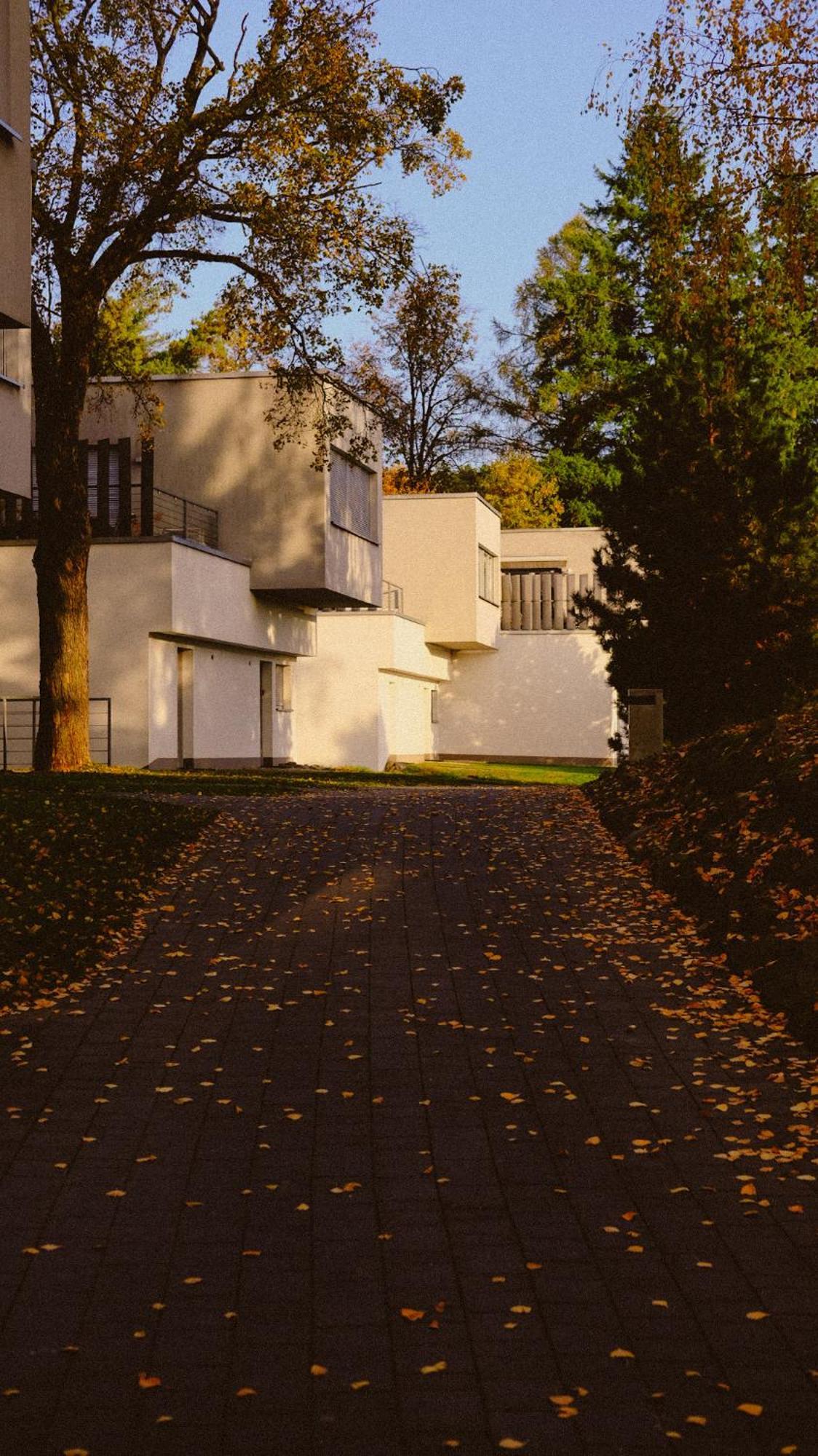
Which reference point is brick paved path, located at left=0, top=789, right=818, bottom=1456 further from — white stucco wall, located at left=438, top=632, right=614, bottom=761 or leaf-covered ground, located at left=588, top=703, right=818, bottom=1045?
white stucco wall, located at left=438, top=632, right=614, bottom=761

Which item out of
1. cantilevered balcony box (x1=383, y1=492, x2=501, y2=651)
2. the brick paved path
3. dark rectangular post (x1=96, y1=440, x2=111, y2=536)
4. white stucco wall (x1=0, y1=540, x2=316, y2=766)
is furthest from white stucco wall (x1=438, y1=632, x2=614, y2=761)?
the brick paved path

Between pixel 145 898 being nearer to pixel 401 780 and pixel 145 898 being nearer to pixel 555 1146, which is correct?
pixel 555 1146

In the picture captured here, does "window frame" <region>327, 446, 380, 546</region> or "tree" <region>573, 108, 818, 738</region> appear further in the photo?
"window frame" <region>327, 446, 380, 546</region>

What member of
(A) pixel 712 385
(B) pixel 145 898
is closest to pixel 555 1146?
(B) pixel 145 898

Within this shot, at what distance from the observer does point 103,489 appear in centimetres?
2900

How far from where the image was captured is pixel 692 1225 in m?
5.39

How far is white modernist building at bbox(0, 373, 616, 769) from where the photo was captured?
27.7 metres

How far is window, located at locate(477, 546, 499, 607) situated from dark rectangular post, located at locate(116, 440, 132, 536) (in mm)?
17328

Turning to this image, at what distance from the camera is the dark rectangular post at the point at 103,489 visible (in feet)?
94.9

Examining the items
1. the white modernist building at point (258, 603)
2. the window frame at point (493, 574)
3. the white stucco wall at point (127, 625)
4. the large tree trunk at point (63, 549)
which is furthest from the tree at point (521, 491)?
the large tree trunk at point (63, 549)

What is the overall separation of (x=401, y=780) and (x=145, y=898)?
18352 millimetres

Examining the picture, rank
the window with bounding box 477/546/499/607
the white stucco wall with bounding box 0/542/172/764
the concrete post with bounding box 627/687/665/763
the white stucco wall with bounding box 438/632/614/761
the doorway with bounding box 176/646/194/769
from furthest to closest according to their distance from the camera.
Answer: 1. the white stucco wall with bounding box 438/632/614/761
2. the window with bounding box 477/546/499/607
3. the doorway with bounding box 176/646/194/769
4. the white stucco wall with bounding box 0/542/172/764
5. the concrete post with bounding box 627/687/665/763

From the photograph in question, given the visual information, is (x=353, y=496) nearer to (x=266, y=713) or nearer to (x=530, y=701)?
(x=266, y=713)

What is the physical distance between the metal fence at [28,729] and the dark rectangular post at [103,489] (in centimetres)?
327
